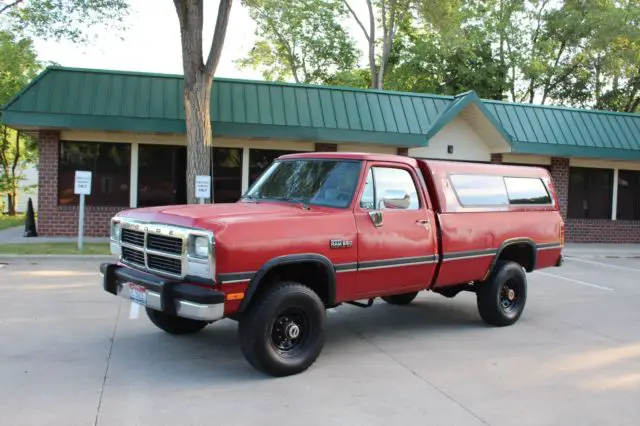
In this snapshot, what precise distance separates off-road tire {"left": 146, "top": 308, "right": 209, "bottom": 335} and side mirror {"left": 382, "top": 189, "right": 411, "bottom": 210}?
247 centimetres

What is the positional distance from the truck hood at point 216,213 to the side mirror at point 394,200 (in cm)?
76

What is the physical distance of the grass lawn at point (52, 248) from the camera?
1244 cm

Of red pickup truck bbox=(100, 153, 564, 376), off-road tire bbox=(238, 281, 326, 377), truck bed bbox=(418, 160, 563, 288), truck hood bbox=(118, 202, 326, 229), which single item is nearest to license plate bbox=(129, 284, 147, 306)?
red pickup truck bbox=(100, 153, 564, 376)

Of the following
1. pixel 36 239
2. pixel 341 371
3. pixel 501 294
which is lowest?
pixel 341 371

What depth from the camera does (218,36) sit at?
45.3ft

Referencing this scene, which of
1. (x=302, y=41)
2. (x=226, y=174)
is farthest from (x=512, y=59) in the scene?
(x=226, y=174)

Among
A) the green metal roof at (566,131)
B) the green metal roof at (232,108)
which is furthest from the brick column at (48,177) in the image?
the green metal roof at (566,131)

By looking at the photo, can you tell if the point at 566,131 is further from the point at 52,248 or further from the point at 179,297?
the point at 179,297

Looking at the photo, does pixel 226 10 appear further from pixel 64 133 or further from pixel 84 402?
pixel 84 402

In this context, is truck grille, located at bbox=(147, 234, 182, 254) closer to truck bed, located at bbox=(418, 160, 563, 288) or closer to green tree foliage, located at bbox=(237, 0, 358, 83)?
truck bed, located at bbox=(418, 160, 563, 288)

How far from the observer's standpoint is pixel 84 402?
4.40 metres

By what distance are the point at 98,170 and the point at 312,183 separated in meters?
11.6

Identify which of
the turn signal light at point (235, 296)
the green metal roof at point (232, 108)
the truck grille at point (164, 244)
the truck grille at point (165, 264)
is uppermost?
the green metal roof at point (232, 108)

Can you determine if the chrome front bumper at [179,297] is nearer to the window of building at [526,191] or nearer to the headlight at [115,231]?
the headlight at [115,231]
